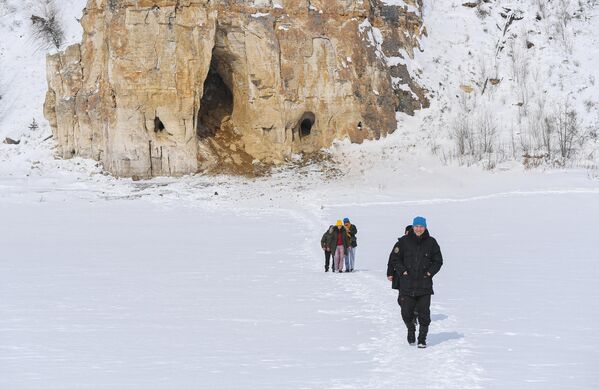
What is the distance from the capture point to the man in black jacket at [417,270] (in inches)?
328

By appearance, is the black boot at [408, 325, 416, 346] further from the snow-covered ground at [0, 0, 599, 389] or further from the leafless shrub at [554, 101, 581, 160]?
the leafless shrub at [554, 101, 581, 160]

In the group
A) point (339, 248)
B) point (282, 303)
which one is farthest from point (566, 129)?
point (282, 303)

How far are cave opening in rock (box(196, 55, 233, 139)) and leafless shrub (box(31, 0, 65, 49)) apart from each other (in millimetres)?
18842

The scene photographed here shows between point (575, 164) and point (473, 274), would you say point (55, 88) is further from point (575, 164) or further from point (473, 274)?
point (473, 274)

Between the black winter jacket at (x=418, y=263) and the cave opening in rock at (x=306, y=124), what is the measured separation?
32.9 meters

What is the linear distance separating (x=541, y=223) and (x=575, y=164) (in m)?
13.7

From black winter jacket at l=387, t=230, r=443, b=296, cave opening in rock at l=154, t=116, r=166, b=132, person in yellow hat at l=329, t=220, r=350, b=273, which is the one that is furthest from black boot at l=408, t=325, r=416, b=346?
cave opening in rock at l=154, t=116, r=166, b=132

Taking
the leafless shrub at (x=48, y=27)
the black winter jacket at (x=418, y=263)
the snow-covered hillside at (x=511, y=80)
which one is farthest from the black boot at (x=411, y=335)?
the leafless shrub at (x=48, y=27)

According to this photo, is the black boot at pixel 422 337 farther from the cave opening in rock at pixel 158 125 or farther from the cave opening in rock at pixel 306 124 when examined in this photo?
the cave opening in rock at pixel 306 124

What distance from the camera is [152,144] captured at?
125 ft

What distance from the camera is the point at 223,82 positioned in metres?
43.6

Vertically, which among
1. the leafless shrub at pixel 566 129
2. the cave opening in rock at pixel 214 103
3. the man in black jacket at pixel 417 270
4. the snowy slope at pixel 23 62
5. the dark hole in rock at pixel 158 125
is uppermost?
the snowy slope at pixel 23 62

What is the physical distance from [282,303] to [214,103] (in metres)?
33.1

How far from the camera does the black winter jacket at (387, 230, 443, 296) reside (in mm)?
8336
